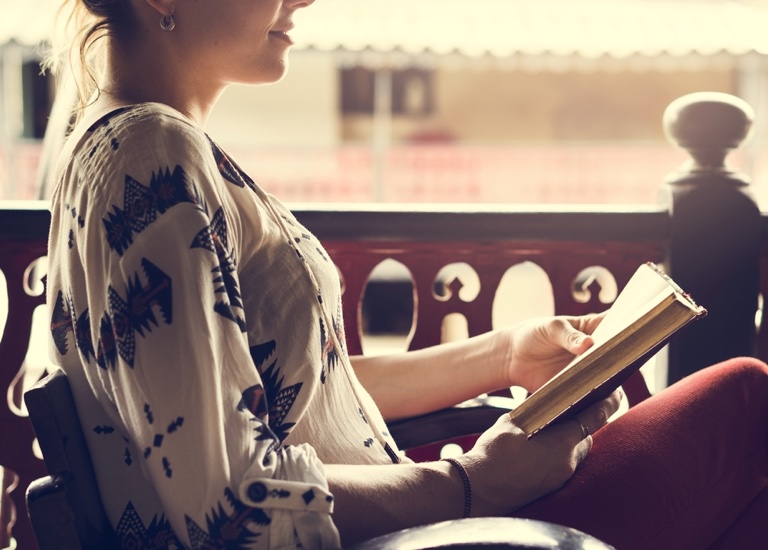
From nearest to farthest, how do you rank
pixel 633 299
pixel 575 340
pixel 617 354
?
pixel 617 354 < pixel 633 299 < pixel 575 340

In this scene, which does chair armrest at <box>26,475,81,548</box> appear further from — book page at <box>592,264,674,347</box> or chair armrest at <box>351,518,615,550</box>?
book page at <box>592,264,674,347</box>

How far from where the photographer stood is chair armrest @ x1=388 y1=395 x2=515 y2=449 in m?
1.46

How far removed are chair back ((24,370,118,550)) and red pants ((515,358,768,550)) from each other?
0.51 metres

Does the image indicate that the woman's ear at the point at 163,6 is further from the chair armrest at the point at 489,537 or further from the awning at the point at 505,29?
the awning at the point at 505,29

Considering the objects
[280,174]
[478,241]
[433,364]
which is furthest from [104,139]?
[280,174]

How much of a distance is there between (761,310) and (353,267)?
0.87 metres

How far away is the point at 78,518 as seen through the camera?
3.00 ft

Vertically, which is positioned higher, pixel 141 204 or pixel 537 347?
pixel 141 204

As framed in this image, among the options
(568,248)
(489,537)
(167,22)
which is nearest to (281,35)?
(167,22)

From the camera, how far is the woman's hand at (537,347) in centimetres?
138

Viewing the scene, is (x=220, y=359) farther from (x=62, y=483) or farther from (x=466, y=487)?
(x=466, y=487)

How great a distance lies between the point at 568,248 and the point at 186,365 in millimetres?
1075

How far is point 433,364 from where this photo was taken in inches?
58.8

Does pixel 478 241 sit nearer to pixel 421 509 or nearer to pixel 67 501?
pixel 421 509
